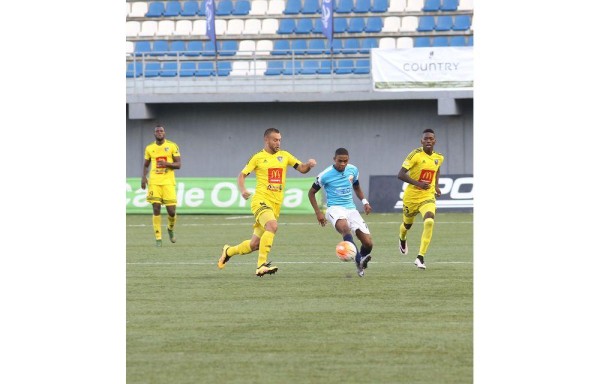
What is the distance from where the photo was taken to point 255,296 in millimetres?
13258

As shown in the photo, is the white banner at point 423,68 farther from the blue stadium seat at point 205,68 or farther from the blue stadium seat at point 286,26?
the blue stadium seat at point 205,68

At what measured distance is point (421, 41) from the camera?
37250 millimetres

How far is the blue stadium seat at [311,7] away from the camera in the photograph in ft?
128

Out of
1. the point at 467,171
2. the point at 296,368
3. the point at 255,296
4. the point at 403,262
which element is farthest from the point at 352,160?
the point at 296,368

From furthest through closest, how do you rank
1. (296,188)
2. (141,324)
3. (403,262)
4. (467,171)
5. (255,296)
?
(467,171)
(296,188)
(403,262)
(255,296)
(141,324)

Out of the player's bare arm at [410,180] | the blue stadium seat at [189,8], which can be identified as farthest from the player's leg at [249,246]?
the blue stadium seat at [189,8]

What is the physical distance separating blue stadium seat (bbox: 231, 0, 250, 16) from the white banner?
748 cm

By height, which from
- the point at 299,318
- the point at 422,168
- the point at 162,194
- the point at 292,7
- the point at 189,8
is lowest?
the point at 299,318

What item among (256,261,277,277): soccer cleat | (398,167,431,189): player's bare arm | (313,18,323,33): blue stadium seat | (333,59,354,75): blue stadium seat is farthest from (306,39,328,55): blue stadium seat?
(256,261,277,277): soccer cleat

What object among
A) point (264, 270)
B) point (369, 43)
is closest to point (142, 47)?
point (369, 43)

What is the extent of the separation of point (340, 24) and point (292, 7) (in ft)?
6.54

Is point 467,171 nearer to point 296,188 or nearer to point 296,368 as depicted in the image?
point 296,188

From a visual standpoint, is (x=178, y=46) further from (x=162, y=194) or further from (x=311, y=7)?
(x=162, y=194)
